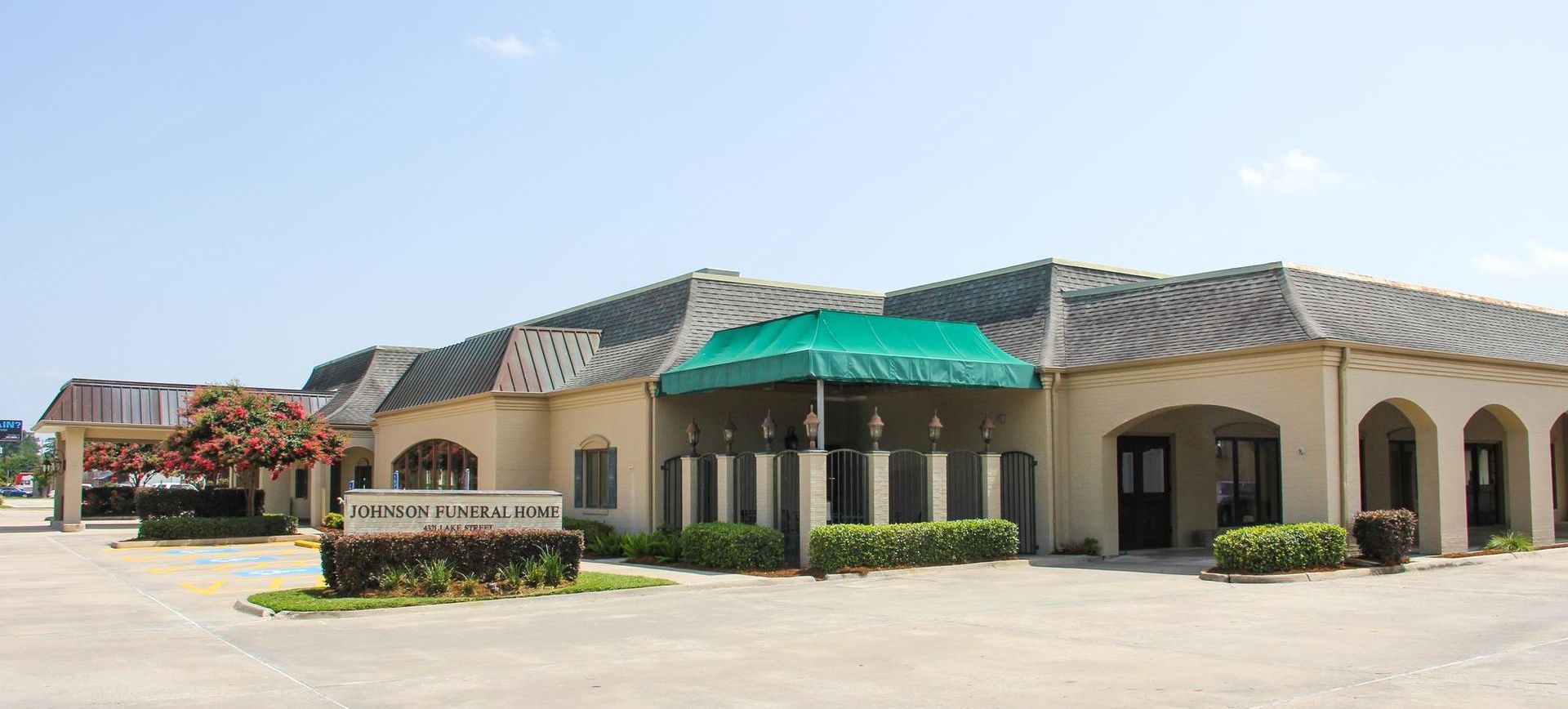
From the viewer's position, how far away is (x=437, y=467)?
104 feet

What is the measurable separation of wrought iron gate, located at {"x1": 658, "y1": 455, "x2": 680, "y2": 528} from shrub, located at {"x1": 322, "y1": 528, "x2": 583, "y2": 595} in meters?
5.90

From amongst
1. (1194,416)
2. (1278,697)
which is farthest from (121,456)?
(1278,697)

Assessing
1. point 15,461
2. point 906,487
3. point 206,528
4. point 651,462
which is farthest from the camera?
point 15,461

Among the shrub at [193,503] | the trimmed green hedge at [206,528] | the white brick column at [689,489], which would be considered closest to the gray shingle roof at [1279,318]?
the white brick column at [689,489]

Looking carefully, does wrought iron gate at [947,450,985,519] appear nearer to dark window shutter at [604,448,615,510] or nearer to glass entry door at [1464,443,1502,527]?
dark window shutter at [604,448,615,510]

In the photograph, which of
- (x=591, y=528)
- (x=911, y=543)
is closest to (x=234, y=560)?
(x=591, y=528)

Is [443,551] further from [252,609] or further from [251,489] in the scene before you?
[251,489]

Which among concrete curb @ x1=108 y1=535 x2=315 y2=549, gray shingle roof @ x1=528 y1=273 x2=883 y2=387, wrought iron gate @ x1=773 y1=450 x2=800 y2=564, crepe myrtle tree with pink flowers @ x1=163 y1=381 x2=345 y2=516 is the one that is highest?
gray shingle roof @ x1=528 y1=273 x2=883 y2=387

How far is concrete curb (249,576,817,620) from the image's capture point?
1530cm

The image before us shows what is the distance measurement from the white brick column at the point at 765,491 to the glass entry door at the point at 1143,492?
7.05 meters

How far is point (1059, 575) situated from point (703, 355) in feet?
26.7

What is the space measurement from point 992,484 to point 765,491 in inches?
167

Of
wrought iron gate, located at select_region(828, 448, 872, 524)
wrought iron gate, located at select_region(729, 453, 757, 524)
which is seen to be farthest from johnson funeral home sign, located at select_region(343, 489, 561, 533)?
wrought iron gate, located at select_region(828, 448, 872, 524)

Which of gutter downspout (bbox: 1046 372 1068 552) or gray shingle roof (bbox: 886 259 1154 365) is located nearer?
gutter downspout (bbox: 1046 372 1068 552)
